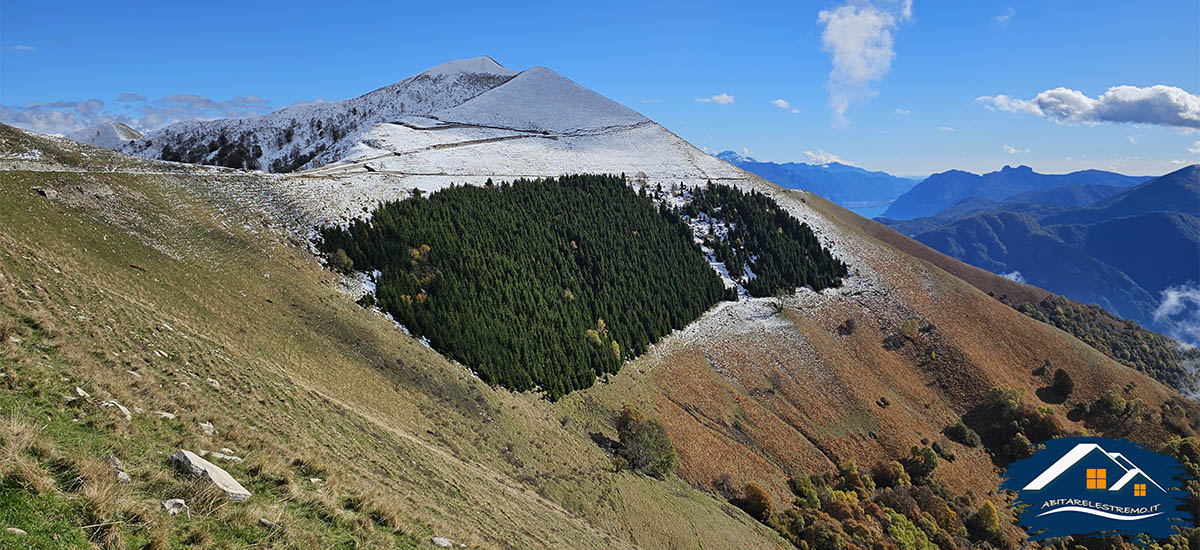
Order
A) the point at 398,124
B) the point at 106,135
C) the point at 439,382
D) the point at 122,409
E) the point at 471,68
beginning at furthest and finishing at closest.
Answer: the point at 471,68 → the point at 106,135 → the point at 398,124 → the point at 439,382 → the point at 122,409

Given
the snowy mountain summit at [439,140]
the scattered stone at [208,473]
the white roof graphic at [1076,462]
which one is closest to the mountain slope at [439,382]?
the scattered stone at [208,473]

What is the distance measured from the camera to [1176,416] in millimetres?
59688

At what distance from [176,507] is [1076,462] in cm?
6673

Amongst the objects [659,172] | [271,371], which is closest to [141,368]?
[271,371]

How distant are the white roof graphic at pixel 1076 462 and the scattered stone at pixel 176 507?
206 feet

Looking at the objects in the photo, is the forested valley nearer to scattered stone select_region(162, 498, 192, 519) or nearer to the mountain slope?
the mountain slope

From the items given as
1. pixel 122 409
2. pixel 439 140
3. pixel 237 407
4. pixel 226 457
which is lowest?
pixel 237 407

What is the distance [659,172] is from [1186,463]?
68430mm

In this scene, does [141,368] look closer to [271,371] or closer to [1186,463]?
[271,371]

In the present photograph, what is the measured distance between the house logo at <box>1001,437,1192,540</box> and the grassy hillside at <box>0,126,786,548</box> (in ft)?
103

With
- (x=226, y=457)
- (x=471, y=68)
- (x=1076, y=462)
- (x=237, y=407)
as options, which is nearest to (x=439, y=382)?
(x=237, y=407)

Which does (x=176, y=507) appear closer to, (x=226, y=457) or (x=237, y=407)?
(x=226, y=457)

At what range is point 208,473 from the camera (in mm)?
9922

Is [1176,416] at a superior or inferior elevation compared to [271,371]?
inferior
